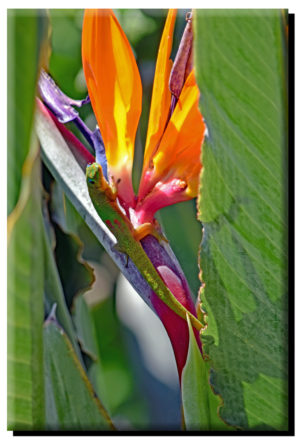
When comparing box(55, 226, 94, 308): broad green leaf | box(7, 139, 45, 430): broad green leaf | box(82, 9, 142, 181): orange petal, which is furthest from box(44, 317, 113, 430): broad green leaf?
box(82, 9, 142, 181): orange petal

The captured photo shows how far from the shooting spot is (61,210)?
2.85 feet

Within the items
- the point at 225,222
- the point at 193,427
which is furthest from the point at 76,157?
the point at 193,427

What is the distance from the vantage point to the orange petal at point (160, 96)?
2.57 ft

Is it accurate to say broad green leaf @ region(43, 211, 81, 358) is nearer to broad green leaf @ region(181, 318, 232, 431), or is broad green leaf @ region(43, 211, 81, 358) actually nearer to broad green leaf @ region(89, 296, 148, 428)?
broad green leaf @ region(89, 296, 148, 428)

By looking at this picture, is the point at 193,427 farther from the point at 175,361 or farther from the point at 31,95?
the point at 31,95

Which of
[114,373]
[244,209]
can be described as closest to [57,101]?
[244,209]

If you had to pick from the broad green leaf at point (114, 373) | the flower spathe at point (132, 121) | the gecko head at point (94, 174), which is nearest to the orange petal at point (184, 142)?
the flower spathe at point (132, 121)

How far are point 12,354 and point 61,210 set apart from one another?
223mm

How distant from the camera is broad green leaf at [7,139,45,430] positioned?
549 mm

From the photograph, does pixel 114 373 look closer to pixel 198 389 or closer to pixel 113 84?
pixel 198 389

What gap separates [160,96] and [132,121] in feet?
0.17

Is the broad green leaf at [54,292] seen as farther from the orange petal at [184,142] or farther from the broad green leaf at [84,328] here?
the orange petal at [184,142]

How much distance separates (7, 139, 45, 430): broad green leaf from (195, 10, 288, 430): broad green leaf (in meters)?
0.20

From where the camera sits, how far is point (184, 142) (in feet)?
2.55
